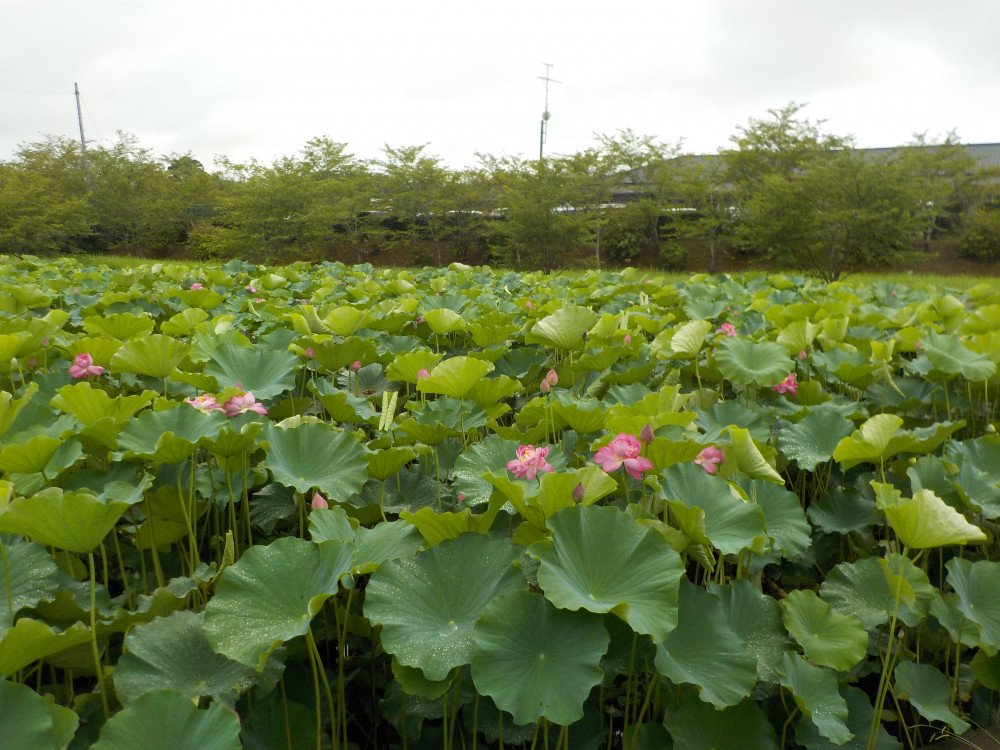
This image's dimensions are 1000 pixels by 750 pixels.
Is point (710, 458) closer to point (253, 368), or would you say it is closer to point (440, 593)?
point (440, 593)

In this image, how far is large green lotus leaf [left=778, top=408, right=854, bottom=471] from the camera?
137 centimetres

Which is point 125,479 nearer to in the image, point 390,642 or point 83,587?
point 83,587

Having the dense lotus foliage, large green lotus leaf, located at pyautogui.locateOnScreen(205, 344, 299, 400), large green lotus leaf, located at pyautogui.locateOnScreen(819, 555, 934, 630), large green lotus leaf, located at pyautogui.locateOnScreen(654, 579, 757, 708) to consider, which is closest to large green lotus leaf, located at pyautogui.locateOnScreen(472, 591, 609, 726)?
the dense lotus foliage

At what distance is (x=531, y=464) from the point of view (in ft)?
3.26

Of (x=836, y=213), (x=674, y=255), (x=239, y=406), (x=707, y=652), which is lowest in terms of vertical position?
(x=674, y=255)

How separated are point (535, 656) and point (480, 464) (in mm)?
470

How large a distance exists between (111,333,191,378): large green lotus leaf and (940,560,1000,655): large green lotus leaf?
4.89ft

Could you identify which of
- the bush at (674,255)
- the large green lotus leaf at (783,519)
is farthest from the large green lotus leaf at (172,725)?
the bush at (674,255)

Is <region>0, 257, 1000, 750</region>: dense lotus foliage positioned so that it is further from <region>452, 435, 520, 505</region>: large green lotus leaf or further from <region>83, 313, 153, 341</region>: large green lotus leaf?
<region>83, 313, 153, 341</region>: large green lotus leaf

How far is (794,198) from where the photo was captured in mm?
15539

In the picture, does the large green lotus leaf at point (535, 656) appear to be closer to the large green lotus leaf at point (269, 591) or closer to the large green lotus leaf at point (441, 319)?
the large green lotus leaf at point (269, 591)

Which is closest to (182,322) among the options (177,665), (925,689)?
(177,665)

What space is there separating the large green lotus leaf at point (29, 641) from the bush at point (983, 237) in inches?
998

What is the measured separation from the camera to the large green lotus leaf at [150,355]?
1.35 m
